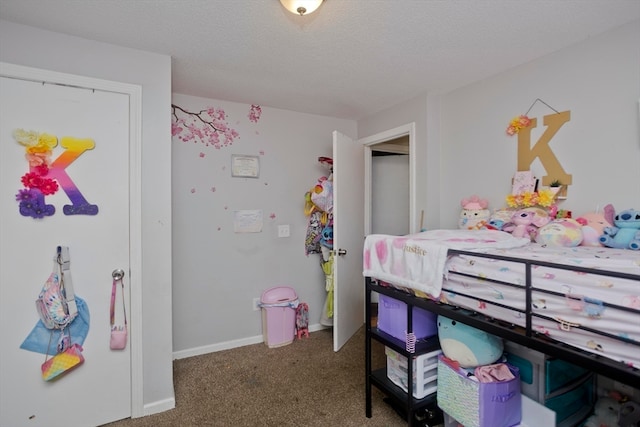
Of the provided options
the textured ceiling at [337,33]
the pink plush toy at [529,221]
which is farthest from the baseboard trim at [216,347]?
the pink plush toy at [529,221]

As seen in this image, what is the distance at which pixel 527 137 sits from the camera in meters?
2.07

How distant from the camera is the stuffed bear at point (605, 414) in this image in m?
1.58

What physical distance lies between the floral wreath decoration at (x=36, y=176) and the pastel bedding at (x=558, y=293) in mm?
2051

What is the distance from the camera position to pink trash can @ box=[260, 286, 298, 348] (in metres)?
2.89

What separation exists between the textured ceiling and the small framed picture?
2.21 ft

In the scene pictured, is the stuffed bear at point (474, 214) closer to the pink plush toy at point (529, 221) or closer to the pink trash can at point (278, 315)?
the pink plush toy at point (529, 221)

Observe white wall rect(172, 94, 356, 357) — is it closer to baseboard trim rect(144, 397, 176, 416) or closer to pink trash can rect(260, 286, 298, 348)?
pink trash can rect(260, 286, 298, 348)

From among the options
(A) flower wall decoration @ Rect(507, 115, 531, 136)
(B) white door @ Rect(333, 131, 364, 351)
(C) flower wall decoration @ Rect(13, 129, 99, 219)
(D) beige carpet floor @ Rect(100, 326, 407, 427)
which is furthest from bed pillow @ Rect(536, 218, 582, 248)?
(C) flower wall decoration @ Rect(13, 129, 99, 219)

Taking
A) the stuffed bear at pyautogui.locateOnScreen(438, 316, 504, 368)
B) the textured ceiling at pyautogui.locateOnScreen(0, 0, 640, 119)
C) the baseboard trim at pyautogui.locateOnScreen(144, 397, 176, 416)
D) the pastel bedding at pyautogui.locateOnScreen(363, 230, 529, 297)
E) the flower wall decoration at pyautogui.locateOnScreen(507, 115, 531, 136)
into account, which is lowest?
the baseboard trim at pyautogui.locateOnScreen(144, 397, 176, 416)

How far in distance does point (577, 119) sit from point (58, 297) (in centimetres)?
312

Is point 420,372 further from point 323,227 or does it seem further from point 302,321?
point 323,227

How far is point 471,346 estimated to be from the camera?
156 cm

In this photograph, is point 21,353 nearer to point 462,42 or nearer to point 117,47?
point 117,47

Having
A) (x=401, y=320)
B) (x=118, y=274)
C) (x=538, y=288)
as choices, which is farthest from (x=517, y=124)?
(x=118, y=274)
